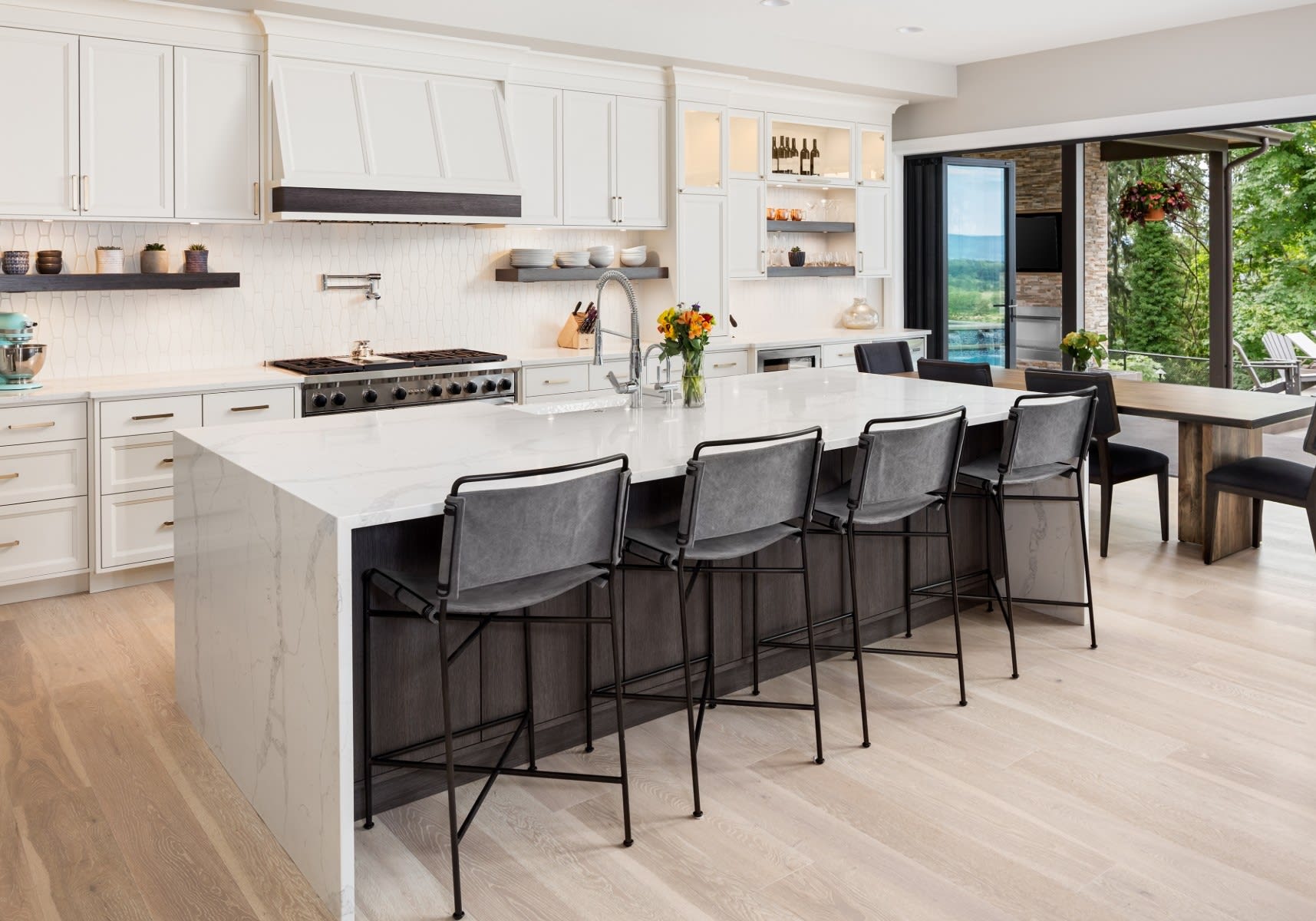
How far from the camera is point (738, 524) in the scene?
118 inches

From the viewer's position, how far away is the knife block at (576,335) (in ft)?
21.4

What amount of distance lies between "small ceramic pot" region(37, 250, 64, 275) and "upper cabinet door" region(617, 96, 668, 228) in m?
3.09

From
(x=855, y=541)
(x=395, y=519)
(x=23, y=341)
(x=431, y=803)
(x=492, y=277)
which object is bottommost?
(x=431, y=803)

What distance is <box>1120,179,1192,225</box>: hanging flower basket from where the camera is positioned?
9039 millimetres

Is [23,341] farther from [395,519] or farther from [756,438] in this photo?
[756,438]

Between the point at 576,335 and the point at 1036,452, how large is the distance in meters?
3.33

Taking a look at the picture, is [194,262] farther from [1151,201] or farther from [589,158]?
[1151,201]

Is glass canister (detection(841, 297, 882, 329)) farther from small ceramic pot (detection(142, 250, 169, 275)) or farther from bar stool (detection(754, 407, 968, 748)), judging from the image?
small ceramic pot (detection(142, 250, 169, 275))

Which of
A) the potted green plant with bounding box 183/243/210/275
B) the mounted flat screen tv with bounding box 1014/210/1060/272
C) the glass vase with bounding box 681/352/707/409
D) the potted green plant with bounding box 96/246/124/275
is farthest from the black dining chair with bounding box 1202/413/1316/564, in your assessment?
the mounted flat screen tv with bounding box 1014/210/1060/272

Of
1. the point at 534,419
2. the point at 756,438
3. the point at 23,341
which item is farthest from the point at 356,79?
the point at 756,438

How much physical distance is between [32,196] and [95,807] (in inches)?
119

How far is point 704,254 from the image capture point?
7.05 metres

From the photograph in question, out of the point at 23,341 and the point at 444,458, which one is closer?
the point at 444,458

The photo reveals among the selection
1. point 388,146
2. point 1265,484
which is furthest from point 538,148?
point 1265,484
